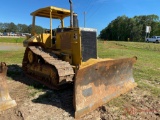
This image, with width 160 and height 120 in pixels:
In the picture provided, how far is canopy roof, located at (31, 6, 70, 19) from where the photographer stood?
A: 7.55 m

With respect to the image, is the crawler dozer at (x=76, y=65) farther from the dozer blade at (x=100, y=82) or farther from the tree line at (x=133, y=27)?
the tree line at (x=133, y=27)

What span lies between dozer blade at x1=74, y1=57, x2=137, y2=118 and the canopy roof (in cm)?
285

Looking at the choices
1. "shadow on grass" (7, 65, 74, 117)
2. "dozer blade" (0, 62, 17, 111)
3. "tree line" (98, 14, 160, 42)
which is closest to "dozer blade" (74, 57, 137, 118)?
"shadow on grass" (7, 65, 74, 117)

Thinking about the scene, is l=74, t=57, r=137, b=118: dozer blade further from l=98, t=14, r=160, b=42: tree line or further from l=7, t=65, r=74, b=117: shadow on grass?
l=98, t=14, r=160, b=42: tree line

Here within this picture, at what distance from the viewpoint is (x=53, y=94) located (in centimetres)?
593

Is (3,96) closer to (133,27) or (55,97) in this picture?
(55,97)

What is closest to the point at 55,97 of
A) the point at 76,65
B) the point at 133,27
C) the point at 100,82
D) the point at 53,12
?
the point at 100,82

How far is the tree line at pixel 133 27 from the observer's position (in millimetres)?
66438

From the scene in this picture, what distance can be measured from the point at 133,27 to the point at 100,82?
6500 centimetres

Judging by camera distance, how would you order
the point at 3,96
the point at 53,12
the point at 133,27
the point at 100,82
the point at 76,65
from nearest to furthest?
1. the point at 3,96
2. the point at 100,82
3. the point at 76,65
4. the point at 53,12
5. the point at 133,27

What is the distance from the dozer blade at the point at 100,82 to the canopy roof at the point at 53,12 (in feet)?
9.36

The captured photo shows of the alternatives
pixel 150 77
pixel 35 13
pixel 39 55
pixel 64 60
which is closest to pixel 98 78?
pixel 64 60

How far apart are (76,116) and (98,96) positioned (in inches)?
36.8

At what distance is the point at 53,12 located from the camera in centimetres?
794
